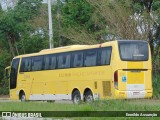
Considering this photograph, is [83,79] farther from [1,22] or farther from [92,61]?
[1,22]

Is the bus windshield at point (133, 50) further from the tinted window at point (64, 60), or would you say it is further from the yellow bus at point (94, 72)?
the tinted window at point (64, 60)

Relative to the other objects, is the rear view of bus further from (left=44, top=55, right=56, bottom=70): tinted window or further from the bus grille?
(left=44, top=55, right=56, bottom=70): tinted window

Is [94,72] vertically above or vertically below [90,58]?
below

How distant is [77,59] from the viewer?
25.6 metres

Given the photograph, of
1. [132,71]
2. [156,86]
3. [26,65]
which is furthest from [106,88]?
[26,65]

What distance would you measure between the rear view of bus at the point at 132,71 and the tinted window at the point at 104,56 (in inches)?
23.4

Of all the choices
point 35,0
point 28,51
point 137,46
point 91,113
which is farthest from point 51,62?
point 35,0

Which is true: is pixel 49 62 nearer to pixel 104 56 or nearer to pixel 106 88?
pixel 104 56

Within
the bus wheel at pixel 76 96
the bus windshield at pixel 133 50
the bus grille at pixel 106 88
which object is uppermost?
the bus windshield at pixel 133 50

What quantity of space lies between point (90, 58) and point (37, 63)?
5.78 metres

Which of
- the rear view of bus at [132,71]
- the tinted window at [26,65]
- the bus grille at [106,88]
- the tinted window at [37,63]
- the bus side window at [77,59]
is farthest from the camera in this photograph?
the tinted window at [26,65]

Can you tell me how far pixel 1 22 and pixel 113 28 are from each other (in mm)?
14021

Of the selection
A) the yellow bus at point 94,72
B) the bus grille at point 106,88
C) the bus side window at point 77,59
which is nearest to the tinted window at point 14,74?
the yellow bus at point 94,72

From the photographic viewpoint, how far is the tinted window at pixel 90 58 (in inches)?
959
